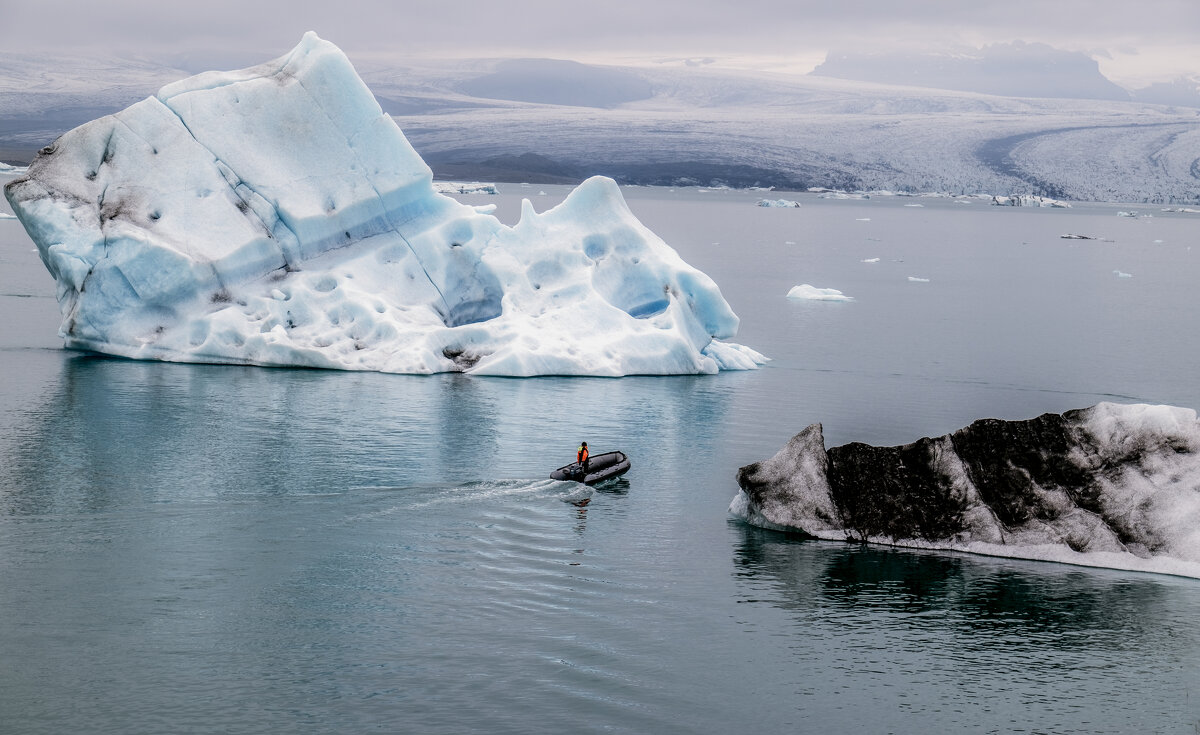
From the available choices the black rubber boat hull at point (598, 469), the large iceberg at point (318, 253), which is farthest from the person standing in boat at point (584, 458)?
the large iceberg at point (318, 253)

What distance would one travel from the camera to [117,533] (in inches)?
640

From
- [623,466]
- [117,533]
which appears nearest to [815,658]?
[623,466]

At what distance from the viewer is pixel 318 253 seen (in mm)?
29609

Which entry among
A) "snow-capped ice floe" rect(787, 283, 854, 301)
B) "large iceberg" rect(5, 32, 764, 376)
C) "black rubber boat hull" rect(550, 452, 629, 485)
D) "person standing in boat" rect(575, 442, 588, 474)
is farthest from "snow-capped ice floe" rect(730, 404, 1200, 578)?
"snow-capped ice floe" rect(787, 283, 854, 301)

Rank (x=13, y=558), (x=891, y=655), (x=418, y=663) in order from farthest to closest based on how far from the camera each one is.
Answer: (x=13, y=558)
(x=891, y=655)
(x=418, y=663)

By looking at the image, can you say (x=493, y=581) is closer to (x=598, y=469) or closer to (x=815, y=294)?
(x=598, y=469)

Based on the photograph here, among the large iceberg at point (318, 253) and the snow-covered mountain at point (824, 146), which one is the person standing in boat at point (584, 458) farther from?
the snow-covered mountain at point (824, 146)

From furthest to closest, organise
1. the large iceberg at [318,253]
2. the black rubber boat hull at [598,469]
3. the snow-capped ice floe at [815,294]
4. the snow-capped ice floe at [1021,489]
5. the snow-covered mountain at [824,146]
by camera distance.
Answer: the snow-covered mountain at [824,146], the snow-capped ice floe at [815,294], the large iceberg at [318,253], the black rubber boat hull at [598,469], the snow-capped ice floe at [1021,489]

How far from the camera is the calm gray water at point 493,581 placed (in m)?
12.0

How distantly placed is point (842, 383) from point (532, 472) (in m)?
12.4

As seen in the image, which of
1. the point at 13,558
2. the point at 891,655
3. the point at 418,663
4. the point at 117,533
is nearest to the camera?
the point at 418,663

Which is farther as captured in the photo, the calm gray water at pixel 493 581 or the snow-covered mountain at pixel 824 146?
the snow-covered mountain at pixel 824 146

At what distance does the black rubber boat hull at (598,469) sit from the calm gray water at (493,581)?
280 millimetres

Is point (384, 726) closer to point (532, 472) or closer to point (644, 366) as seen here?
point (532, 472)
